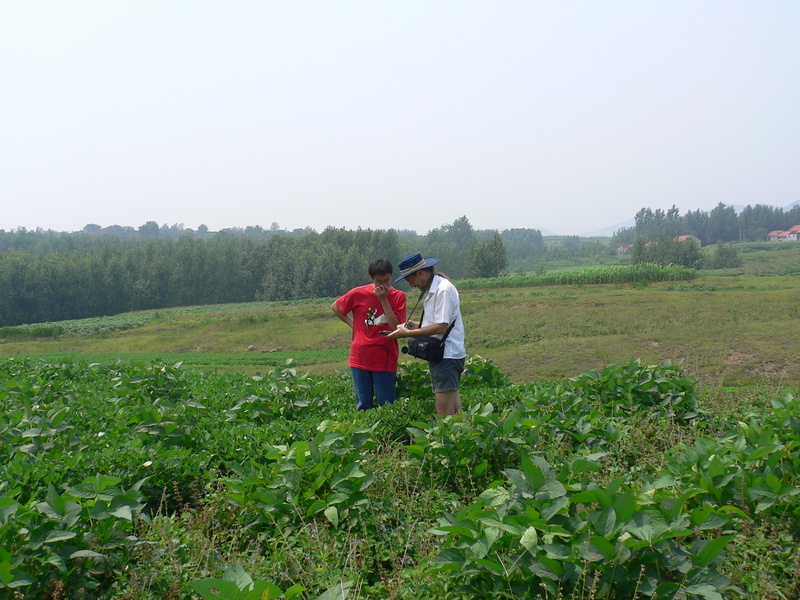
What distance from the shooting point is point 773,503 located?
330cm

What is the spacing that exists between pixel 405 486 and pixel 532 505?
169cm

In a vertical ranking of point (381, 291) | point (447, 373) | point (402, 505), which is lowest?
point (402, 505)

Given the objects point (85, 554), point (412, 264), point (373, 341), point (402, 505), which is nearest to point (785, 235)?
point (373, 341)

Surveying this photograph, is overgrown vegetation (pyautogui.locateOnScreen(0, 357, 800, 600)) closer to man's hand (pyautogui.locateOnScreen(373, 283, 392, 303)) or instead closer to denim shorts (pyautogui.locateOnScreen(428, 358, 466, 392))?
denim shorts (pyautogui.locateOnScreen(428, 358, 466, 392))

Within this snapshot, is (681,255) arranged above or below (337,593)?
above

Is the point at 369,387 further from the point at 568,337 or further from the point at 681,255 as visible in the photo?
the point at 681,255

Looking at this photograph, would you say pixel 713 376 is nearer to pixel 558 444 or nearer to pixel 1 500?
pixel 558 444

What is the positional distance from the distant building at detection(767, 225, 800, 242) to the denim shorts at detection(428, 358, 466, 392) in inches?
5942

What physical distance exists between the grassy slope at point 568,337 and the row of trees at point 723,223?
4678 inches

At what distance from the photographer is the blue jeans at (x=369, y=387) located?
651 cm

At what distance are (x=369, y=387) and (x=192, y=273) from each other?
75195 millimetres

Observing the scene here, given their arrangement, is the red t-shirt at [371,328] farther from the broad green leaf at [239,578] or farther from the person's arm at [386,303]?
the broad green leaf at [239,578]

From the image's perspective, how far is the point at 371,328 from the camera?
6.45 metres

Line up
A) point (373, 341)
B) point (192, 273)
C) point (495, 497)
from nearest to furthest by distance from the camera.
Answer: point (495, 497) → point (373, 341) → point (192, 273)
